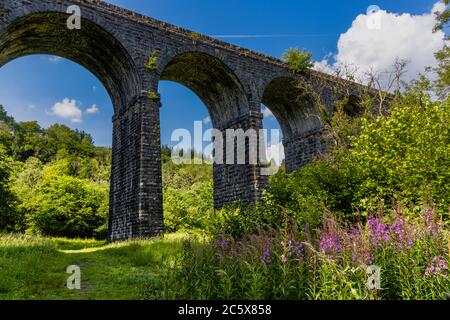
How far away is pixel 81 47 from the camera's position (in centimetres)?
→ 1692

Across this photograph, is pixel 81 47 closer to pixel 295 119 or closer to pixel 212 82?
pixel 212 82

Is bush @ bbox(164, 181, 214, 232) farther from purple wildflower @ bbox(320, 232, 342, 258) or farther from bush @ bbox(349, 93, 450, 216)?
purple wildflower @ bbox(320, 232, 342, 258)

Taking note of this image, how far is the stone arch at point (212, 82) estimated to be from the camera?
19.1 m

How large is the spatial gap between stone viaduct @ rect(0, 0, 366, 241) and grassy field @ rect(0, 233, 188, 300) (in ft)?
11.0

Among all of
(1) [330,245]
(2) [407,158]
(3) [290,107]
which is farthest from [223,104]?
(1) [330,245]

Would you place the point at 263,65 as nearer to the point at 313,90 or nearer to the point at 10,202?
the point at 313,90

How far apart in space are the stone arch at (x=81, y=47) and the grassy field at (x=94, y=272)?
7.68m

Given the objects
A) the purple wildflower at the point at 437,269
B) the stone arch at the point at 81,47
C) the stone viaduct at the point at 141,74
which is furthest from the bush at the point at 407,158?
the stone arch at the point at 81,47

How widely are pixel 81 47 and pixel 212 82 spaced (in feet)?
23.6

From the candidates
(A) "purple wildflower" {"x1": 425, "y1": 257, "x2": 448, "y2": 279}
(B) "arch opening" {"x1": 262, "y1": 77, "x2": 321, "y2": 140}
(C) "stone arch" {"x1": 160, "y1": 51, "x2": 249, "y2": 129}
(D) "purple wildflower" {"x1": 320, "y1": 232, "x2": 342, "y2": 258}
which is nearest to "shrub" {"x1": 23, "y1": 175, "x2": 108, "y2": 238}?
(C) "stone arch" {"x1": 160, "y1": 51, "x2": 249, "y2": 129}

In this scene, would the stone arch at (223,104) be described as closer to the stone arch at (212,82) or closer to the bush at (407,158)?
the stone arch at (212,82)

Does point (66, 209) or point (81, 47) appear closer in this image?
point (81, 47)

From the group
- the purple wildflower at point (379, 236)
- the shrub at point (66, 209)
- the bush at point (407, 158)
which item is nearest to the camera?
the purple wildflower at point (379, 236)

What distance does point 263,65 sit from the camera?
68.7 feet
